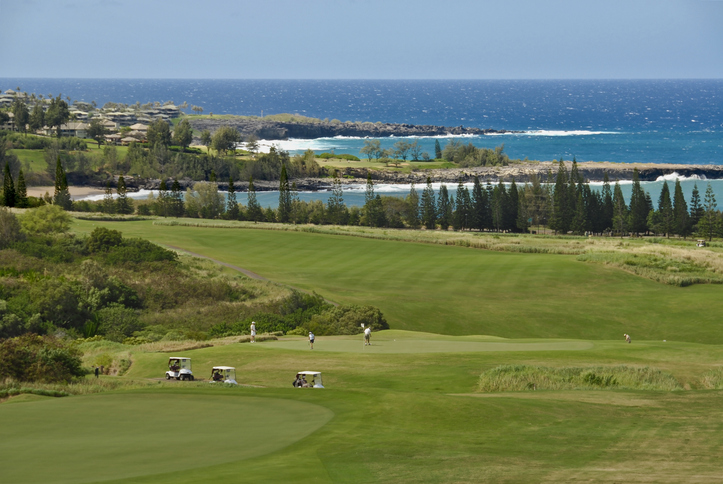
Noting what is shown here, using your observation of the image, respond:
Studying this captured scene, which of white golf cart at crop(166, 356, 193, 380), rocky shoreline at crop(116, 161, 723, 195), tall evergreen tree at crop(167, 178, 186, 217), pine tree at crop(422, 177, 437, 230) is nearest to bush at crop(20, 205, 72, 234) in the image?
tall evergreen tree at crop(167, 178, 186, 217)

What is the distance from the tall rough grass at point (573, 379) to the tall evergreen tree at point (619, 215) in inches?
2999

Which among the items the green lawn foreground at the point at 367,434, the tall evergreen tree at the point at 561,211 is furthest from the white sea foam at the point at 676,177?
the green lawn foreground at the point at 367,434

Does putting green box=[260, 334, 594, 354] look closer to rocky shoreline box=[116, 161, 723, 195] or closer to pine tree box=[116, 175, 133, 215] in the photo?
pine tree box=[116, 175, 133, 215]

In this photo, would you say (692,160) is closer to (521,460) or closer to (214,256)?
(214,256)

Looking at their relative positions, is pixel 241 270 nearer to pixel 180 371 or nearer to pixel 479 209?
pixel 180 371

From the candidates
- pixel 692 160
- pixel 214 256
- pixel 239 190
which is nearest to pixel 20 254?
pixel 214 256

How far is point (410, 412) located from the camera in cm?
1781

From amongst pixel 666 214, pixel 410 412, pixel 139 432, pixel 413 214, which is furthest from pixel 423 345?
pixel 666 214

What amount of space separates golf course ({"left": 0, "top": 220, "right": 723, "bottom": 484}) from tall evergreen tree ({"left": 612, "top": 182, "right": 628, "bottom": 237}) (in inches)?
2125

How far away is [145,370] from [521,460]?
58.5 ft

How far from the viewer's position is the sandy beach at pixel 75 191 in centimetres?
12544

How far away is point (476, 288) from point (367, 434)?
120 ft

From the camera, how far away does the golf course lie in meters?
12.8

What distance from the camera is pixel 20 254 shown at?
51.9 meters
